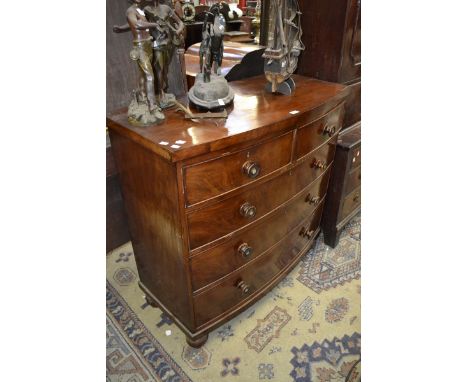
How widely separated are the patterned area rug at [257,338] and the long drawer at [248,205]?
2.47 ft

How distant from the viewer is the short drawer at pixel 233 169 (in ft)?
3.98

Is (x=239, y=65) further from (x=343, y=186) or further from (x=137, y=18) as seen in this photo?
(x=343, y=186)

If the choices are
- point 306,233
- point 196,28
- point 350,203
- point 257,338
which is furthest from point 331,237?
point 196,28

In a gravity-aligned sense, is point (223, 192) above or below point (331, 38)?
below

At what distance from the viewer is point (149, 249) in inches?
65.4

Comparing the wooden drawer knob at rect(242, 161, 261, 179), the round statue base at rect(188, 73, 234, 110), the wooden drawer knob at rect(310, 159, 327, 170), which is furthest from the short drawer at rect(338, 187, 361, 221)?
the round statue base at rect(188, 73, 234, 110)

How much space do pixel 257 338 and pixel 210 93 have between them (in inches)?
52.9

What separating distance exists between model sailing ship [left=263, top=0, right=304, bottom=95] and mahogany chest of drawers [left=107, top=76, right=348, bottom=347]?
0.25 ft

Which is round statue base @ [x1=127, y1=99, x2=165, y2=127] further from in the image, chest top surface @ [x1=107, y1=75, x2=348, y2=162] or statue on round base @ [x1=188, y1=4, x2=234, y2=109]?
statue on round base @ [x1=188, y1=4, x2=234, y2=109]

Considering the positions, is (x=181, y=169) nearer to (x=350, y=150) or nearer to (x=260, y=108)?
(x=260, y=108)

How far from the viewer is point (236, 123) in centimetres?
132

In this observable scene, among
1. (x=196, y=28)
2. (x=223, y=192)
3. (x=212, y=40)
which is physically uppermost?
(x=196, y=28)
